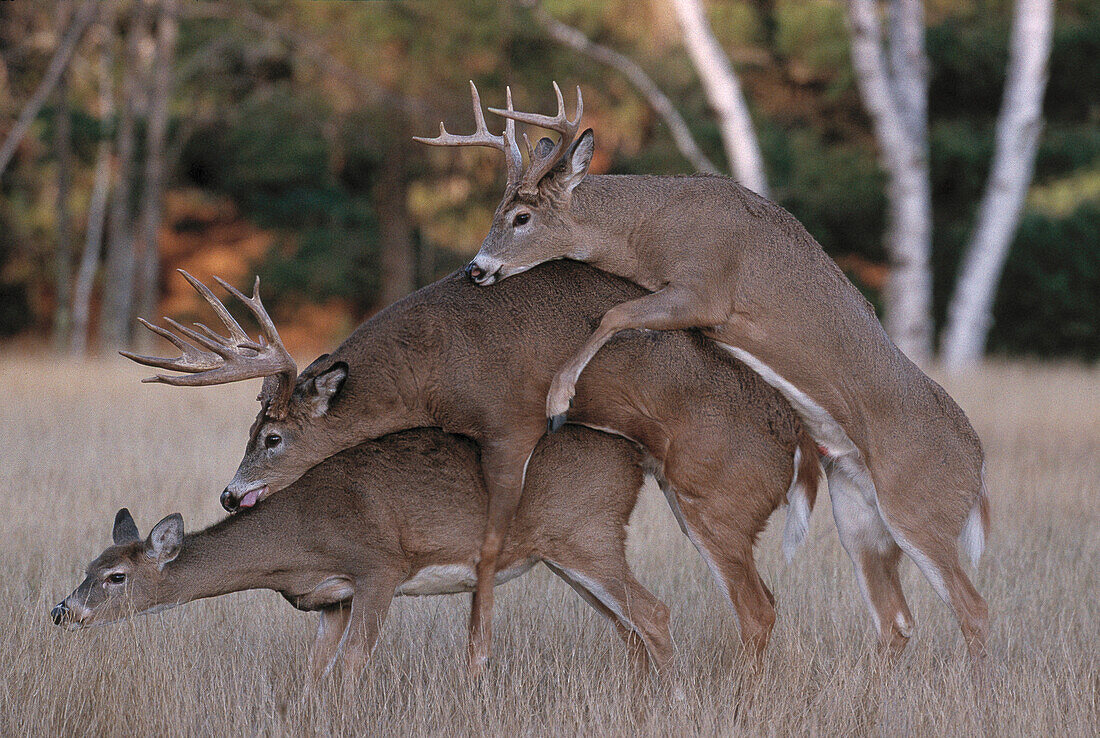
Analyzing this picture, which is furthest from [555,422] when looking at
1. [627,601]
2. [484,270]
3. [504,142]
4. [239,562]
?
[239,562]

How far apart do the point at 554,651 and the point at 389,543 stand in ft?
3.15

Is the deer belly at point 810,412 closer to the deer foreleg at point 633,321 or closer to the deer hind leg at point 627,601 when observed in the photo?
the deer foreleg at point 633,321

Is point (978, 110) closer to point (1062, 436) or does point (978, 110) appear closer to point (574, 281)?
point (1062, 436)

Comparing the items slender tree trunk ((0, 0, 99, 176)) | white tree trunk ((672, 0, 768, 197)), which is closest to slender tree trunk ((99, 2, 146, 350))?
slender tree trunk ((0, 0, 99, 176))

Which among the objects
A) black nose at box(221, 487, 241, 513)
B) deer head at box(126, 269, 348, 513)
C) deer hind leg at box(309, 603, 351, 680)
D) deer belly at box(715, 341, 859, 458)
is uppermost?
deer belly at box(715, 341, 859, 458)

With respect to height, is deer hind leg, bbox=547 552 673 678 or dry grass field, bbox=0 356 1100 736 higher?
deer hind leg, bbox=547 552 673 678

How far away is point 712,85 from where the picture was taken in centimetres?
1475

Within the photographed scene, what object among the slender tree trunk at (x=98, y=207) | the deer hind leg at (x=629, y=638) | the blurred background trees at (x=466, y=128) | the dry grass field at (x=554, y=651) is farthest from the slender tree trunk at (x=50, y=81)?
the deer hind leg at (x=629, y=638)

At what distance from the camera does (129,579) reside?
546 cm

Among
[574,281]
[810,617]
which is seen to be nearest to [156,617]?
[574,281]

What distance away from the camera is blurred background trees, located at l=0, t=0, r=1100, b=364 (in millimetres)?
18938

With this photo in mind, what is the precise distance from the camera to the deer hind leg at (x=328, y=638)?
544cm

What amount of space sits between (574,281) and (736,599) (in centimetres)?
157

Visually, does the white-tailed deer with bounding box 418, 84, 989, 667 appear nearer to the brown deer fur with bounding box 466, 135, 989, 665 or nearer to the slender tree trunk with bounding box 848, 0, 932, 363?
the brown deer fur with bounding box 466, 135, 989, 665
